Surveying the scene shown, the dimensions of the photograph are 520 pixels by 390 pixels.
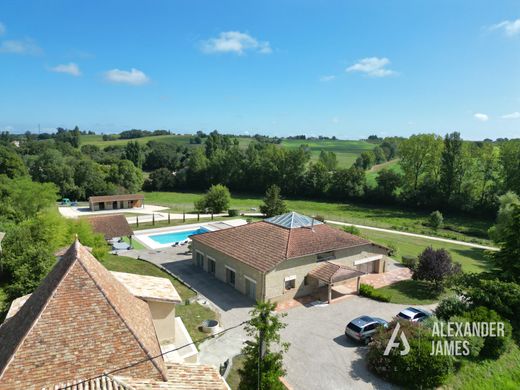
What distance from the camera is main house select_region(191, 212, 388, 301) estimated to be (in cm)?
2572

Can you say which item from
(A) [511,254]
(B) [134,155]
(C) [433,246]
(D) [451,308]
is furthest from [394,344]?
(B) [134,155]

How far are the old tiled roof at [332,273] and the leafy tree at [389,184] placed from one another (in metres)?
57.8

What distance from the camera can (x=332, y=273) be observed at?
1030 inches

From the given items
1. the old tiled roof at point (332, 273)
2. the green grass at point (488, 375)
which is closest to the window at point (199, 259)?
the old tiled roof at point (332, 273)

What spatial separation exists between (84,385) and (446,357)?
15.7 metres

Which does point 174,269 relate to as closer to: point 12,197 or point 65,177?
point 12,197

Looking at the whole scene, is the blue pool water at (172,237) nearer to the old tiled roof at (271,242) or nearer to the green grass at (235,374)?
the old tiled roof at (271,242)

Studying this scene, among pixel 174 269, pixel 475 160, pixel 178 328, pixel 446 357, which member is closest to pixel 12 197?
pixel 174 269

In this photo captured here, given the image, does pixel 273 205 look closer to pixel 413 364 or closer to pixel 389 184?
pixel 389 184

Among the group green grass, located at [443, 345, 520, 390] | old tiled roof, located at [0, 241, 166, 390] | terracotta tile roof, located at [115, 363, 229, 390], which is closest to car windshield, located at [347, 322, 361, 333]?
green grass, located at [443, 345, 520, 390]

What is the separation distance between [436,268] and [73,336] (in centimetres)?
2535

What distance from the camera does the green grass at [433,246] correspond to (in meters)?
38.6

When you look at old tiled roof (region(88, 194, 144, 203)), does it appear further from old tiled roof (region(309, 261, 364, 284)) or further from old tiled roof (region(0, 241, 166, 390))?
old tiled roof (region(0, 241, 166, 390))

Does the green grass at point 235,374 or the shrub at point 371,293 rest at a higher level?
the shrub at point 371,293
